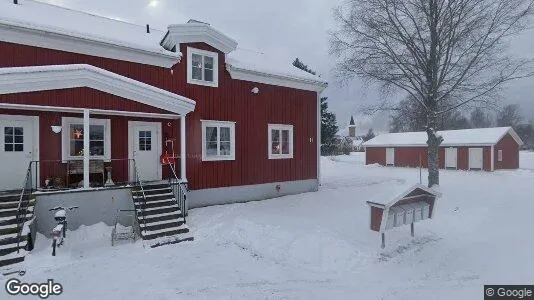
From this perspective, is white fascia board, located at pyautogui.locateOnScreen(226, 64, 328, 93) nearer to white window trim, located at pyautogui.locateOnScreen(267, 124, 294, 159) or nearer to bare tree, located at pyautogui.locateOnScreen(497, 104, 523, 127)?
white window trim, located at pyautogui.locateOnScreen(267, 124, 294, 159)

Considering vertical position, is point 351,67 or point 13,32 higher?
point 351,67

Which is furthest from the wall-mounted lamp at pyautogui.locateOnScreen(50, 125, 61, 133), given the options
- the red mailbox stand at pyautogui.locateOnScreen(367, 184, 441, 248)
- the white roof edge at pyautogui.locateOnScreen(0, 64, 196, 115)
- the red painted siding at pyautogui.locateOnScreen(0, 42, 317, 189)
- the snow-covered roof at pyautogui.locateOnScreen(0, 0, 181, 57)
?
the red mailbox stand at pyautogui.locateOnScreen(367, 184, 441, 248)

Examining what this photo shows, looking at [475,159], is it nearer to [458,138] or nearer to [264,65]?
[458,138]

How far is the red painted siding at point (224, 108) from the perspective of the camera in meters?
10.0

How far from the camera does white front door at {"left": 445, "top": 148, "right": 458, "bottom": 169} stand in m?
31.7

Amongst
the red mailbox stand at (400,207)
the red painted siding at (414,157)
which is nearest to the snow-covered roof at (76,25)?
the red mailbox stand at (400,207)

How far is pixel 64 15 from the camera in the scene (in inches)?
498

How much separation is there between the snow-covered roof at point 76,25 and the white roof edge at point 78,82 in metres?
1.82

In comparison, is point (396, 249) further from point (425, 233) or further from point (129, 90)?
point (129, 90)

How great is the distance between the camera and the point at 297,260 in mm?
7871

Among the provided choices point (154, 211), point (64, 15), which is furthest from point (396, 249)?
point (64, 15)

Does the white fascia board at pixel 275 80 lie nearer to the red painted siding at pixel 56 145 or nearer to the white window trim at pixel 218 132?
the white window trim at pixel 218 132

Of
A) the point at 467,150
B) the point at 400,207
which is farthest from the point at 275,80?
the point at 467,150

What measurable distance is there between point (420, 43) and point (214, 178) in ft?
45.2
